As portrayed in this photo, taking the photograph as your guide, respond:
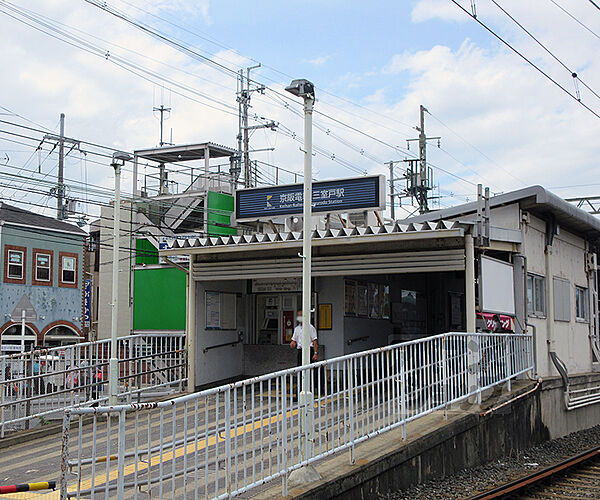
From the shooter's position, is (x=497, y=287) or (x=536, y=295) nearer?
(x=497, y=287)

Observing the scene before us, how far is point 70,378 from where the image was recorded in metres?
13.0

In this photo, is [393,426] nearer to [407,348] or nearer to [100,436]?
[407,348]

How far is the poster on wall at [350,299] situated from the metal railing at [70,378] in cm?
350

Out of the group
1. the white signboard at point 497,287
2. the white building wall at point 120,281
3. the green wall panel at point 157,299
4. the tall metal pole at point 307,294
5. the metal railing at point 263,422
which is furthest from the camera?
the white building wall at point 120,281

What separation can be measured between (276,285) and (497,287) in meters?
5.07

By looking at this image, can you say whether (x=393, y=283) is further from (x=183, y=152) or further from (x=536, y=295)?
(x=183, y=152)

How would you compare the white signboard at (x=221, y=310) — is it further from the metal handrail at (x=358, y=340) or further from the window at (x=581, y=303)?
the window at (x=581, y=303)

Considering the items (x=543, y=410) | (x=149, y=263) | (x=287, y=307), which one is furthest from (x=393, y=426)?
(x=149, y=263)

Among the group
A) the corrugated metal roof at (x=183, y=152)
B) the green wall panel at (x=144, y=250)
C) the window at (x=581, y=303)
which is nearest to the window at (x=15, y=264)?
the green wall panel at (x=144, y=250)

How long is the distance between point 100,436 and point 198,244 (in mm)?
4689

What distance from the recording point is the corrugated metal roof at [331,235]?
11.7 meters

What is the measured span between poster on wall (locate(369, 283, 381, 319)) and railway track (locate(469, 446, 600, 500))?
229 inches

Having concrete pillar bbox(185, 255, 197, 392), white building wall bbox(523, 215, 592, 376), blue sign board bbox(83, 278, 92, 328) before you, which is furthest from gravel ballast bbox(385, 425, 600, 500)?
blue sign board bbox(83, 278, 92, 328)

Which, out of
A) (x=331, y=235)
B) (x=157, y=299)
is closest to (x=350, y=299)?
(x=331, y=235)
